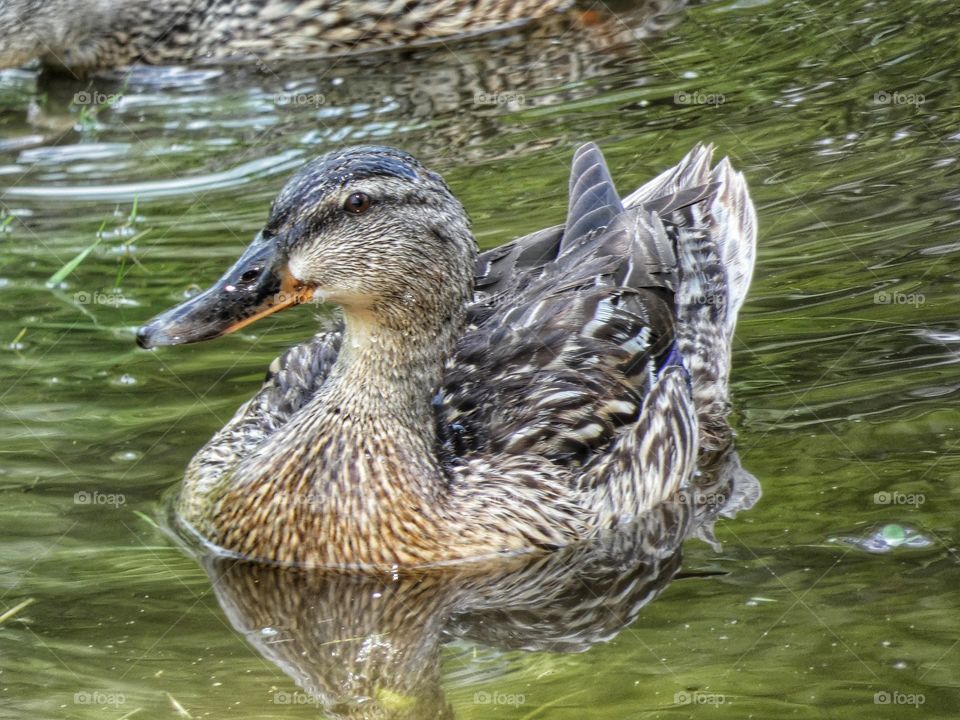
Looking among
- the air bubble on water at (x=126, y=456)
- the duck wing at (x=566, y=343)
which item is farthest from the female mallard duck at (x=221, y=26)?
the air bubble on water at (x=126, y=456)

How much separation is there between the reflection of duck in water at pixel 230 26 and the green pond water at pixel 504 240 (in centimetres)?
24

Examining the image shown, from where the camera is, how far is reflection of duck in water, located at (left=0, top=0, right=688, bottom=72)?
510 inches

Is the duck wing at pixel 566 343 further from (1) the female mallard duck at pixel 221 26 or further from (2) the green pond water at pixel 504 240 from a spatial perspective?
(1) the female mallard duck at pixel 221 26

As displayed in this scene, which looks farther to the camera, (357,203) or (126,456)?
(126,456)

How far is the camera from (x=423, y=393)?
718 centimetres

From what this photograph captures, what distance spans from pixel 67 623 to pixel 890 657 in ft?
9.77

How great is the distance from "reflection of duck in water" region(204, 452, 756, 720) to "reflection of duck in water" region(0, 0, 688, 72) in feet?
21.8

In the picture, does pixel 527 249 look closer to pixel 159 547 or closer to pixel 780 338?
pixel 780 338

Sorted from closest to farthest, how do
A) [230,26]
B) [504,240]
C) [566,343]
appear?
[566,343]
[504,240]
[230,26]

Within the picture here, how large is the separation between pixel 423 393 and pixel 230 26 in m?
6.63

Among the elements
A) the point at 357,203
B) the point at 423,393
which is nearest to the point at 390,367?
the point at 423,393

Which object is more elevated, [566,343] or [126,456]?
[566,343]

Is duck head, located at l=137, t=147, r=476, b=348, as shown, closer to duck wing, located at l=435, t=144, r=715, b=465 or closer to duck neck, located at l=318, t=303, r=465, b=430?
duck neck, located at l=318, t=303, r=465, b=430

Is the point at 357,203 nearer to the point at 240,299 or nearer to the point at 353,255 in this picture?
the point at 353,255
